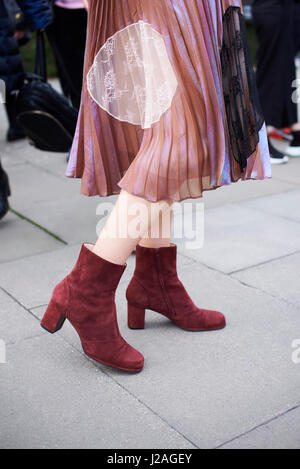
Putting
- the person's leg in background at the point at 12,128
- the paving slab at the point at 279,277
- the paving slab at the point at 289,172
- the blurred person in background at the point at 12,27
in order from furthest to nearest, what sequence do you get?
the person's leg in background at the point at 12,128, the paving slab at the point at 289,172, the blurred person in background at the point at 12,27, the paving slab at the point at 279,277

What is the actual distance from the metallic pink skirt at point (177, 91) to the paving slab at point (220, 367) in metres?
0.65

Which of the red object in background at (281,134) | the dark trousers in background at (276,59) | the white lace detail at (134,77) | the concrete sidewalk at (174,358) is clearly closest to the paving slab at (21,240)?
the concrete sidewalk at (174,358)

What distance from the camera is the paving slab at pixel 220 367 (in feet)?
7.13

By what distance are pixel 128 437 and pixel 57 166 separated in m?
3.60

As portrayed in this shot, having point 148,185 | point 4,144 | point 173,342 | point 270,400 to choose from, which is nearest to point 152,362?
point 173,342

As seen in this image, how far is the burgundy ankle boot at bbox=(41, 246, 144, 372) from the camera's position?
92.2 inches

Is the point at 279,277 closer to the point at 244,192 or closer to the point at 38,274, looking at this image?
the point at 38,274

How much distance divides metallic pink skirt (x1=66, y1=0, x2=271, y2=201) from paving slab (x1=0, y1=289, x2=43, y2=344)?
0.82 meters

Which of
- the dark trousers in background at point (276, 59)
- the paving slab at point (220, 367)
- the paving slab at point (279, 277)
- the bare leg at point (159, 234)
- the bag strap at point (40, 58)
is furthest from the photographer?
the dark trousers in background at point (276, 59)

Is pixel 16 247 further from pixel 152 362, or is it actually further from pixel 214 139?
pixel 214 139

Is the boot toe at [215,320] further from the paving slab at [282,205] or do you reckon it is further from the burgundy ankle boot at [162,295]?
the paving slab at [282,205]

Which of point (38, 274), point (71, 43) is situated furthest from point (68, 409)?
point (71, 43)

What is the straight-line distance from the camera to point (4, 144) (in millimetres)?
6172

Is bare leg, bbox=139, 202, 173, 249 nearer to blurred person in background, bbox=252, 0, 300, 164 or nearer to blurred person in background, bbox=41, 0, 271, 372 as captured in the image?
blurred person in background, bbox=41, 0, 271, 372
